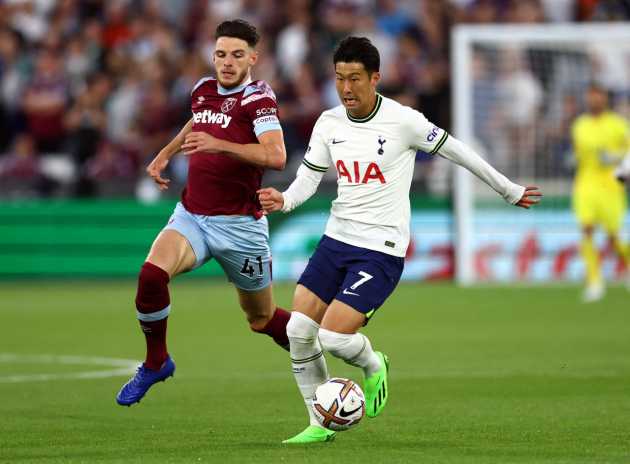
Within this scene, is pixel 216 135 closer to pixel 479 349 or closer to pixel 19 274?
pixel 479 349

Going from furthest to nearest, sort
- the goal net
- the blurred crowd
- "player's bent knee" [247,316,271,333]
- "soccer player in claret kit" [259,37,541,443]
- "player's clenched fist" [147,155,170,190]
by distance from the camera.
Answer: the blurred crowd, the goal net, "player's bent knee" [247,316,271,333], "player's clenched fist" [147,155,170,190], "soccer player in claret kit" [259,37,541,443]

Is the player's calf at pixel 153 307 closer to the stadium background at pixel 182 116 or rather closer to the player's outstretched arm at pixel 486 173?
the player's outstretched arm at pixel 486 173

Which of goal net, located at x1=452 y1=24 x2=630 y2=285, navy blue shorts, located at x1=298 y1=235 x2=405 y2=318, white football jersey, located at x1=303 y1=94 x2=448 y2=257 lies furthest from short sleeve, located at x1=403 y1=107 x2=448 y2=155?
goal net, located at x1=452 y1=24 x2=630 y2=285

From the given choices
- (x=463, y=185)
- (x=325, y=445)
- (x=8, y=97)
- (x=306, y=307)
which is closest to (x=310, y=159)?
(x=306, y=307)

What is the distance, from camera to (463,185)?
22.2 m

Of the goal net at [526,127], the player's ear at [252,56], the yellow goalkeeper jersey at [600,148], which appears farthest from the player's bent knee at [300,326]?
the goal net at [526,127]

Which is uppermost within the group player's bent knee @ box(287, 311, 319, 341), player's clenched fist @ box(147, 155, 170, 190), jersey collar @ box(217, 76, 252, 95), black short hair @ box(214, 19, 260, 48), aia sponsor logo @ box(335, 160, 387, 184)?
black short hair @ box(214, 19, 260, 48)

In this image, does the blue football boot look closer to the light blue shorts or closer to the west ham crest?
the light blue shorts

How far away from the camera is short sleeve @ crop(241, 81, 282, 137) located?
918cm

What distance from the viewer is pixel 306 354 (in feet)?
27.9

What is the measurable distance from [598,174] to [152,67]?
25.7ft

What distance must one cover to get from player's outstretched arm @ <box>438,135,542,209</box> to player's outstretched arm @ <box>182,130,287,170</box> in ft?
3.42

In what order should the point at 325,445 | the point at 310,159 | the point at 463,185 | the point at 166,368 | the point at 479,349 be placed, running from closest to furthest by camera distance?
the point at 325,445 → the point at 310,159 → the point at 166,368 → the point at 479,349 → the point at 463,185

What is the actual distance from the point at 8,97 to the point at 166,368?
50.1 ft
